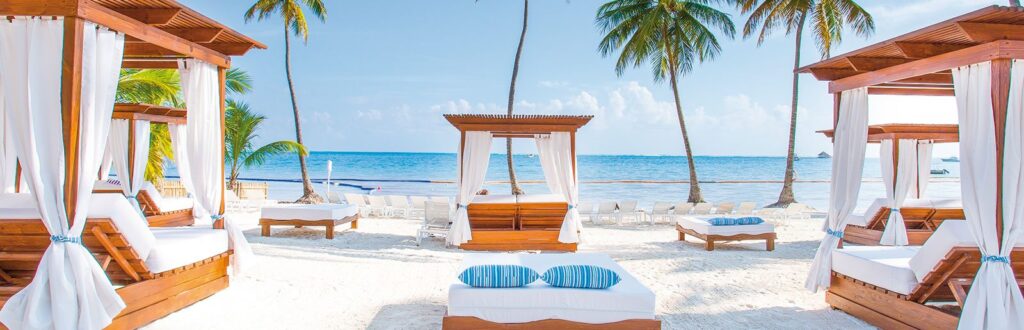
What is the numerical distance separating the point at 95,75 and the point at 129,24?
2.22 ft

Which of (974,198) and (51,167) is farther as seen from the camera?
(974,198)

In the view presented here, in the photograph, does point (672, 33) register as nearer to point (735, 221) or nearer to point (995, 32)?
point (735, 221)

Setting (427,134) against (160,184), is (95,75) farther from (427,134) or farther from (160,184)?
(427,134)

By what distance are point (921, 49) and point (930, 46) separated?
0.06 m

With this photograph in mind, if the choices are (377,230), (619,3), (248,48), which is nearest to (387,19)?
(619,3)

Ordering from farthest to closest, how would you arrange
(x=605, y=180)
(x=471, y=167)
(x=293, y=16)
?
(x=605, y=180) < (x=293, y=16) < (x=471, y=167)

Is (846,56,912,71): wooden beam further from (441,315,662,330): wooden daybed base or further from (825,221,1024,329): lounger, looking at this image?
(441,315,662,330): wooden daybed base

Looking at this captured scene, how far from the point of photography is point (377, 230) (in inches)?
453

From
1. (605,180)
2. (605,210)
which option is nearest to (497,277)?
(605,210)

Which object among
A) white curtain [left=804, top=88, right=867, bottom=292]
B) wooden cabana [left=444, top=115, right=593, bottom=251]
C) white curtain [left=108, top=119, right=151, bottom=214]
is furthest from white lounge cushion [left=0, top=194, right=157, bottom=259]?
A: white curtain [left=108, top=119, right=151, bottom=214]

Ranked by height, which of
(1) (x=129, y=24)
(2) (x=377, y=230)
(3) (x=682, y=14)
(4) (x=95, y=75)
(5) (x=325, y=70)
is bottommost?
(2) (x=377, y=230)

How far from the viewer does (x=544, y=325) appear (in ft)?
13.3

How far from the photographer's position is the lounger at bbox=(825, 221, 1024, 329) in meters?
4.18

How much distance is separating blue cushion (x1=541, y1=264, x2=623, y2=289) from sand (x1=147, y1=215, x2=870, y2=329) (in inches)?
36.8
